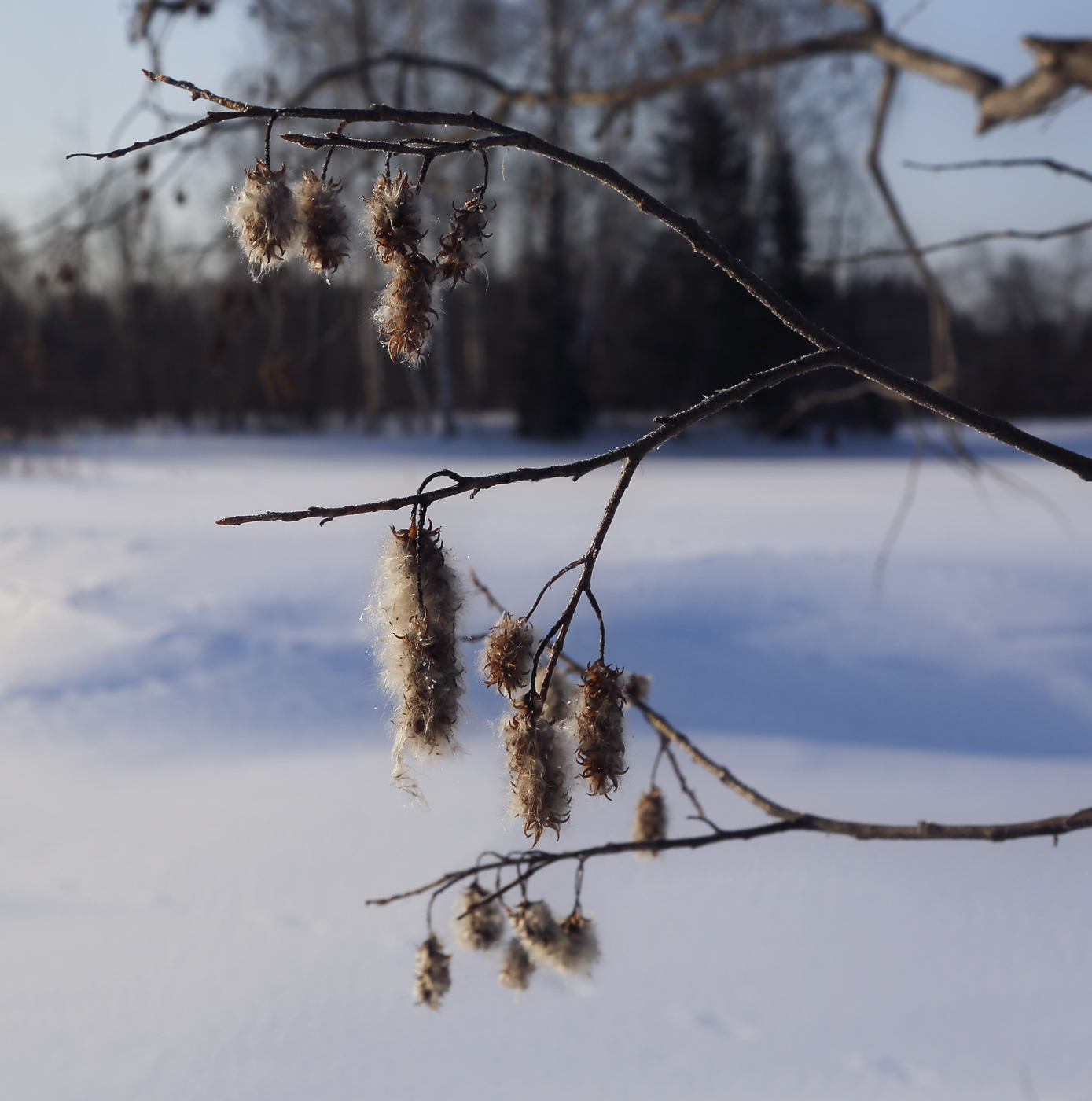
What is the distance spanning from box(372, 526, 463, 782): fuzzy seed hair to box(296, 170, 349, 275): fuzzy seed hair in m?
0.20

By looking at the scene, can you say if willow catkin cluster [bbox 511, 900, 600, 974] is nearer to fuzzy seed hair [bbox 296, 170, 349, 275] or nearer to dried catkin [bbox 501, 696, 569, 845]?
dried catkin [bbox 501, 696, 569, 845]

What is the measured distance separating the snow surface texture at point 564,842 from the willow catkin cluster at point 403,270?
31 centimetres

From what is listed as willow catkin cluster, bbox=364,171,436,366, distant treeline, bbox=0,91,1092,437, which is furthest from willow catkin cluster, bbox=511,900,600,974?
distant treeline, bbox=0,91,1092,437

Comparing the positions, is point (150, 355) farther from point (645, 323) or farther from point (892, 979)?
point (892, 979)

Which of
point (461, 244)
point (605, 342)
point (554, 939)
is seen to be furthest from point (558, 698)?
point (605, 342)

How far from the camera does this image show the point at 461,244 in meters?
0.71

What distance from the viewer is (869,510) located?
5469 millimetres

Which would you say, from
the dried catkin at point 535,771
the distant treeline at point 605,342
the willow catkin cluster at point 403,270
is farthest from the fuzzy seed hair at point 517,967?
the distant treeline at point 605,342

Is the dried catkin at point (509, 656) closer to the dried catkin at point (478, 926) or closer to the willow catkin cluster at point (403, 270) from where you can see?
the willow catkin cluster at point (403, 270)

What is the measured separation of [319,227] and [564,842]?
1.58 metres

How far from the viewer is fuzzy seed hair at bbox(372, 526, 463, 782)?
727 mm

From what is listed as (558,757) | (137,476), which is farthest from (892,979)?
(137,476)

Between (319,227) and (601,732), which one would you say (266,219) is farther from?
(601,732)

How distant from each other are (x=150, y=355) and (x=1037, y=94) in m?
17.5
